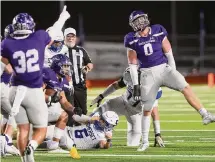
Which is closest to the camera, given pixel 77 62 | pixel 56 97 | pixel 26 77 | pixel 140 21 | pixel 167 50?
pixel 26 77

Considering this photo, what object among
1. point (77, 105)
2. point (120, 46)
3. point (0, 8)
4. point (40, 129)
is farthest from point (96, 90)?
point (40, 129)

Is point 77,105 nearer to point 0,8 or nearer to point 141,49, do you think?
point 141,49

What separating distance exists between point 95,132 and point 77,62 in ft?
5.73

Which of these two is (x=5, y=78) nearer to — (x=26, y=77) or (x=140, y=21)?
(x=140, y=21)

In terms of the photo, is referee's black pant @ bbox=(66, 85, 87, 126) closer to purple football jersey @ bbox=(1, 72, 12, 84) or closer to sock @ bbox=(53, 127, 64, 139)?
purple football jersey @ bbox=(1, 72, 12, 84)

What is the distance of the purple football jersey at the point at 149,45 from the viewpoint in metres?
9.12

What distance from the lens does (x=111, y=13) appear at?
2686 cm

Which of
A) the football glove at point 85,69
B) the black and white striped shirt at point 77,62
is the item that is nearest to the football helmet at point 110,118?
the football glove at point 85,69

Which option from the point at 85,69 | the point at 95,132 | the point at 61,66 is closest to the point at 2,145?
the point at 61,66

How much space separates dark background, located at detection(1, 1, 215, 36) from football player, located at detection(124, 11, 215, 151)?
16880mm

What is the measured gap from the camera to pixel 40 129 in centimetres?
769

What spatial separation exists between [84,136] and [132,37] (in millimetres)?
1195

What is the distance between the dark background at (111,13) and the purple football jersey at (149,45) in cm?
1688

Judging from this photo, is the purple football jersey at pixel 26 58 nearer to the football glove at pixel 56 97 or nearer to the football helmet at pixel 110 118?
the football glove at pixel 56 97
